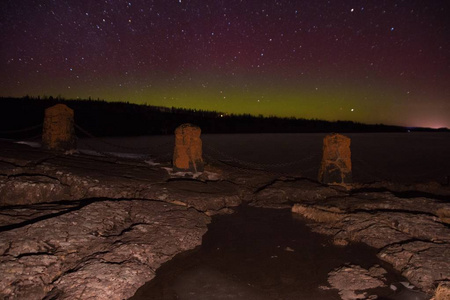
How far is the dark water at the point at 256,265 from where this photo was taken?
301 centimetres

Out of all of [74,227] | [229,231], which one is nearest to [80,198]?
[74,227]

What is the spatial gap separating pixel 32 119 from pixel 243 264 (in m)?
35.6

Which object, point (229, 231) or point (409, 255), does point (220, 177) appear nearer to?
point (229, 231)

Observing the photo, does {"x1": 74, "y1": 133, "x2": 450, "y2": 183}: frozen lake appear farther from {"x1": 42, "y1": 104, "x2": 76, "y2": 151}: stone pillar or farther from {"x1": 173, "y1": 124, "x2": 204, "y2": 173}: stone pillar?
{"x1": 173, "y1": 124, "x2": 204, "y2": 173}: stone pillar

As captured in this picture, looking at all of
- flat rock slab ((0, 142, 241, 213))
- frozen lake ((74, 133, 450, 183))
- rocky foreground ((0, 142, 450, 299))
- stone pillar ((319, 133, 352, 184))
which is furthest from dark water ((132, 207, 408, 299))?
frozen lake ((74, 133, 450, 183))

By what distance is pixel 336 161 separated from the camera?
27.2 ft

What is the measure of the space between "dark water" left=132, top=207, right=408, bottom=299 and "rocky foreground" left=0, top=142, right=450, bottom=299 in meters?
0.17

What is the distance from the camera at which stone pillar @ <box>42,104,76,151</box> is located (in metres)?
9.96

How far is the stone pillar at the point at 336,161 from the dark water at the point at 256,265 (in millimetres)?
3613

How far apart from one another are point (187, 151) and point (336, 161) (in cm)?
406

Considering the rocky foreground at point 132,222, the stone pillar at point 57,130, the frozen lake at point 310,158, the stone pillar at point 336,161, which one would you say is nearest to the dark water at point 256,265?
the rocky foreground at point 132,222

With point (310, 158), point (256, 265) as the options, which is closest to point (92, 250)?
point (256, 265)

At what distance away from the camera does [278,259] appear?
3.78 m

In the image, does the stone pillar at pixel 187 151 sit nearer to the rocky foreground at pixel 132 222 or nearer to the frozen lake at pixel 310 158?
the rocky foreground at pixel 132 222
